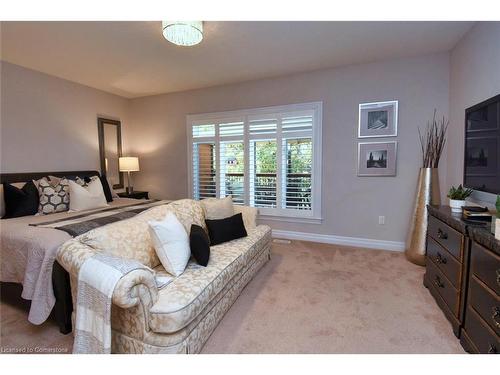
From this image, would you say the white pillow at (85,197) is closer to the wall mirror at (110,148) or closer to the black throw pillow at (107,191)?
the black throw pillow at (107,191)

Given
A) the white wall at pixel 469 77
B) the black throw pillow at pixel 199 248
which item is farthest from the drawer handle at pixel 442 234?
the black throw pillow at pixel 199 248

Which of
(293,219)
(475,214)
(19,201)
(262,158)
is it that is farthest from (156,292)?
(262,158)

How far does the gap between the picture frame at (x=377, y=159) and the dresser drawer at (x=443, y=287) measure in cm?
138

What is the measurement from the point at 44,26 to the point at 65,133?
182 cm

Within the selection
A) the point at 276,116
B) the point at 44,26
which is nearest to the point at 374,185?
the point at 276,116

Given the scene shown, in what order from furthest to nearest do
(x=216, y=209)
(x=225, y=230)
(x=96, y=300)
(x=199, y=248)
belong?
(x=216, y=209) → (x=225, y=230) → (x=199, y=248) → (x=96, y=300)

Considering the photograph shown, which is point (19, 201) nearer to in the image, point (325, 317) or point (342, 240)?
point (325, 317)

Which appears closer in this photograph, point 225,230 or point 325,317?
point 325,317

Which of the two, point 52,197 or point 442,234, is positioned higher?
point 52,197

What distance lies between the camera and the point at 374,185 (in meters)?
3.47

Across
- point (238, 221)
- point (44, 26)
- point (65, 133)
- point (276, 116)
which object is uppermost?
point (44, 26)

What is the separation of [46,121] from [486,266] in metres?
4.96

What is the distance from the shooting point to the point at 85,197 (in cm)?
306
